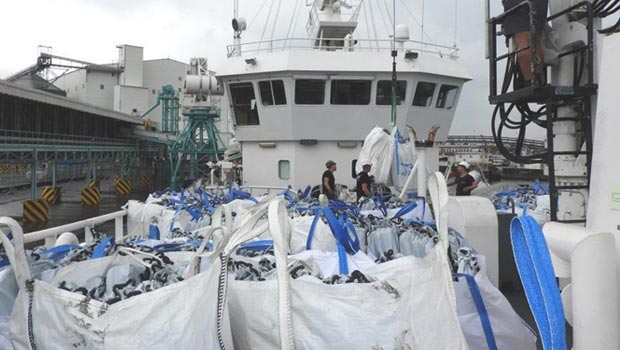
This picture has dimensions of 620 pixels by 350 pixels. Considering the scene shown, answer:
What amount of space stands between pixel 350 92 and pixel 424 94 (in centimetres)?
181

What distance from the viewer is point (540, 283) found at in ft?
4.69

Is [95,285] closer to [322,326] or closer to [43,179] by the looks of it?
[322,326]

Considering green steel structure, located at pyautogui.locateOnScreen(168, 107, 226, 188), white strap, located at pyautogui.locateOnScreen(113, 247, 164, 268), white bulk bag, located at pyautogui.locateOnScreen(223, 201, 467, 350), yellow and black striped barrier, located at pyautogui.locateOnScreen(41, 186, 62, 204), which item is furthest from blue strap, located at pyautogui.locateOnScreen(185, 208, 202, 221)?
yellow and black striped barrier, located at pyautogui.locateOnScreen(41, 186, 62, 204)

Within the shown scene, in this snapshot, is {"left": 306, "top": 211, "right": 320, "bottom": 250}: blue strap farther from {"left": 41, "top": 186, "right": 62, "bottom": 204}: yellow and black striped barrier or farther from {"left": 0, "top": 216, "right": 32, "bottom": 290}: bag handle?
{"left": 41, "top": 186, "right": 62, "bottom": 204}: yellow and black striped barrier

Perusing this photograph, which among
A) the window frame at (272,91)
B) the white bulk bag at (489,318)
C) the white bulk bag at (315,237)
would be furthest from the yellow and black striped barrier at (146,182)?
the white bulk bag at (489,318)

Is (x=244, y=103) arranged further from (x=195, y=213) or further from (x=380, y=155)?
(x=195, y=213)

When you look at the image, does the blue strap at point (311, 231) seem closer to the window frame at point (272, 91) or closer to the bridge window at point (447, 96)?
the window frame at point (272, 91)

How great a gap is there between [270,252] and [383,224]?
0.95 metres

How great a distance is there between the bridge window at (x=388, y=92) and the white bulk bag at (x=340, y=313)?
9.25 meters

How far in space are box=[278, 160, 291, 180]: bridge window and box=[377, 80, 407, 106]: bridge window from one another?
97.1 inches

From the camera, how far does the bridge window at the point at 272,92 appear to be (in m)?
10.5

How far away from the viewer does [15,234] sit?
5.14 feet

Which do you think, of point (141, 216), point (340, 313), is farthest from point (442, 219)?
point (141, 216)

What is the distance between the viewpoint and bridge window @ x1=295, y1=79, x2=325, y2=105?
10375 mm
